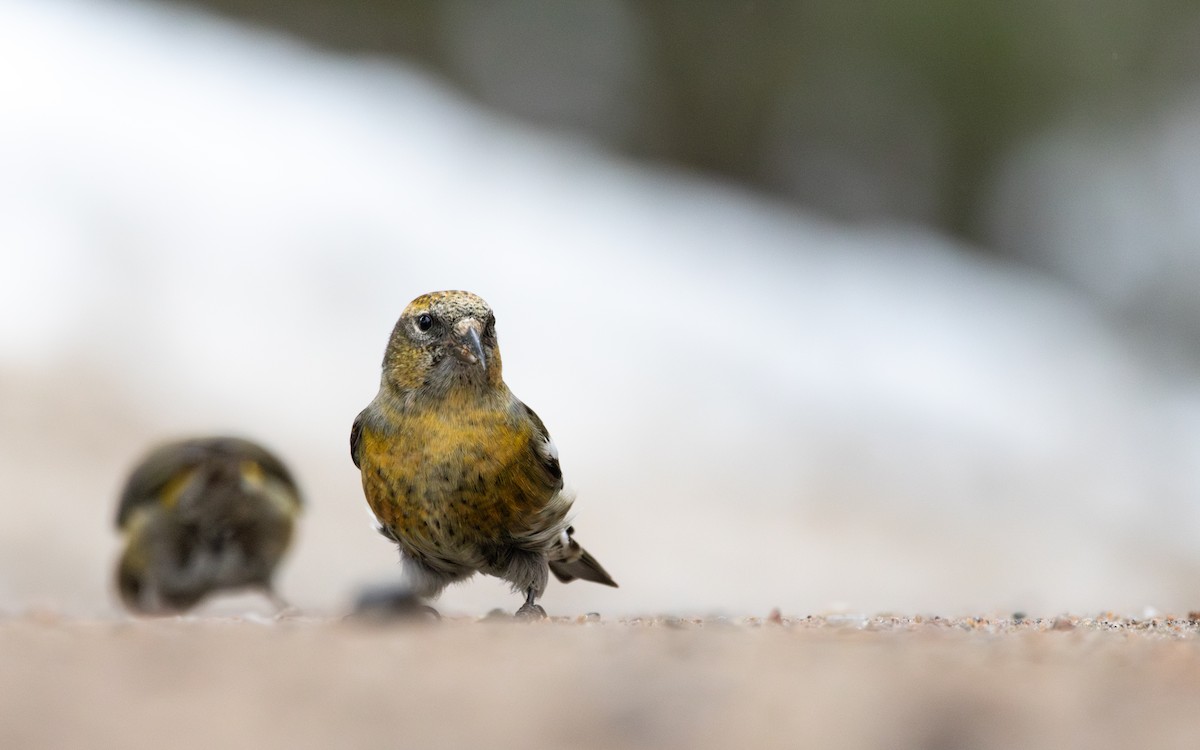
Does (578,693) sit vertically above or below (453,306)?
below

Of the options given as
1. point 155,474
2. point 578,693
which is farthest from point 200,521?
point 578,693

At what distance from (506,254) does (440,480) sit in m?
11.9

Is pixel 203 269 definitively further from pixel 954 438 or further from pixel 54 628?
pixel 54 628

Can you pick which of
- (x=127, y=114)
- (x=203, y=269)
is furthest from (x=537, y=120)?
(x=203, y=269)

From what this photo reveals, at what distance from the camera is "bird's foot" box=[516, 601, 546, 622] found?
3708 mm

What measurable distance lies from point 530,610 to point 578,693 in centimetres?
181

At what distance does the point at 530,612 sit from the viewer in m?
3.85

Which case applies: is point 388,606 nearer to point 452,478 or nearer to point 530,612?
point 452,478

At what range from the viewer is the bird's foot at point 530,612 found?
3.71 metres

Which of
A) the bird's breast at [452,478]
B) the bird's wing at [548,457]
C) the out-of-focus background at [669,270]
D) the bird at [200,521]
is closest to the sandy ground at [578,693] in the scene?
the bird's breast at [452,478]

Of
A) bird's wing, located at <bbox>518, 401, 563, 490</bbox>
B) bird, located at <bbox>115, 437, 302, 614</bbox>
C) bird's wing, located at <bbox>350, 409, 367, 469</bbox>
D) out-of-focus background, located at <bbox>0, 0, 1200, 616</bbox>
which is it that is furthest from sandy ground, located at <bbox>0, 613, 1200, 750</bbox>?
out-of-focus background, located at <bbox>0, 0, 1200, 616</bbox>

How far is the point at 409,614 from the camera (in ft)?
10.8

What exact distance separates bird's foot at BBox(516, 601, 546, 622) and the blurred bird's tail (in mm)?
244

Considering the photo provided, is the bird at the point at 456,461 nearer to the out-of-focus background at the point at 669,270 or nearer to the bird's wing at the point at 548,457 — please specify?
the bird's wing at the point at 548,457
